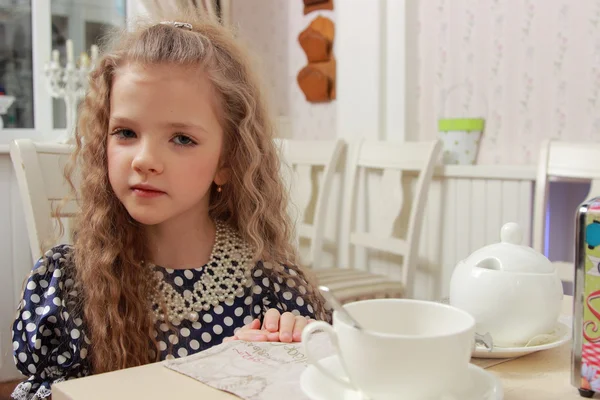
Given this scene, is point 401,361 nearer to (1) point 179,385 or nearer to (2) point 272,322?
(1) point 179,385

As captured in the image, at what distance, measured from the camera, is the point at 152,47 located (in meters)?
1.04

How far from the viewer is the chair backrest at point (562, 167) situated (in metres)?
1.68

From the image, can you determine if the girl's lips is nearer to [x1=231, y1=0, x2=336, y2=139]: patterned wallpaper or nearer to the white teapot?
the white teapot

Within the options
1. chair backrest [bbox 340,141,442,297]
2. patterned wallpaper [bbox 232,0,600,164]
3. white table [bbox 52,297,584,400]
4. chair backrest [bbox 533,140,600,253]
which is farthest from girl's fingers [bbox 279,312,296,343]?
patterned wallpaper [bbox 232,0,600,164]

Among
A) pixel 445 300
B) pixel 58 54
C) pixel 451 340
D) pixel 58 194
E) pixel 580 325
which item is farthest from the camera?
pixel 58 54

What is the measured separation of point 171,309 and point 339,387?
497mm

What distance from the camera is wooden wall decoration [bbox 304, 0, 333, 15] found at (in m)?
2.85

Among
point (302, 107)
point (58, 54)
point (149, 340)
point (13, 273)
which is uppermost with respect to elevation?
point (58, 54)

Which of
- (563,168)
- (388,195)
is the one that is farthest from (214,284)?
(388,195)

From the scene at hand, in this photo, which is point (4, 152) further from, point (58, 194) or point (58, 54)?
point (58, 194)

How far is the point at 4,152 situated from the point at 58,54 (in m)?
0.59

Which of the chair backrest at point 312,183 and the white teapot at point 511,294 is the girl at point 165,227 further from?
the chair backrest at point 312,183

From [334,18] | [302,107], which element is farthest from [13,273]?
[334,18]

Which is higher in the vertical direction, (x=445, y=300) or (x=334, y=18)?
(x=334, y=18)
